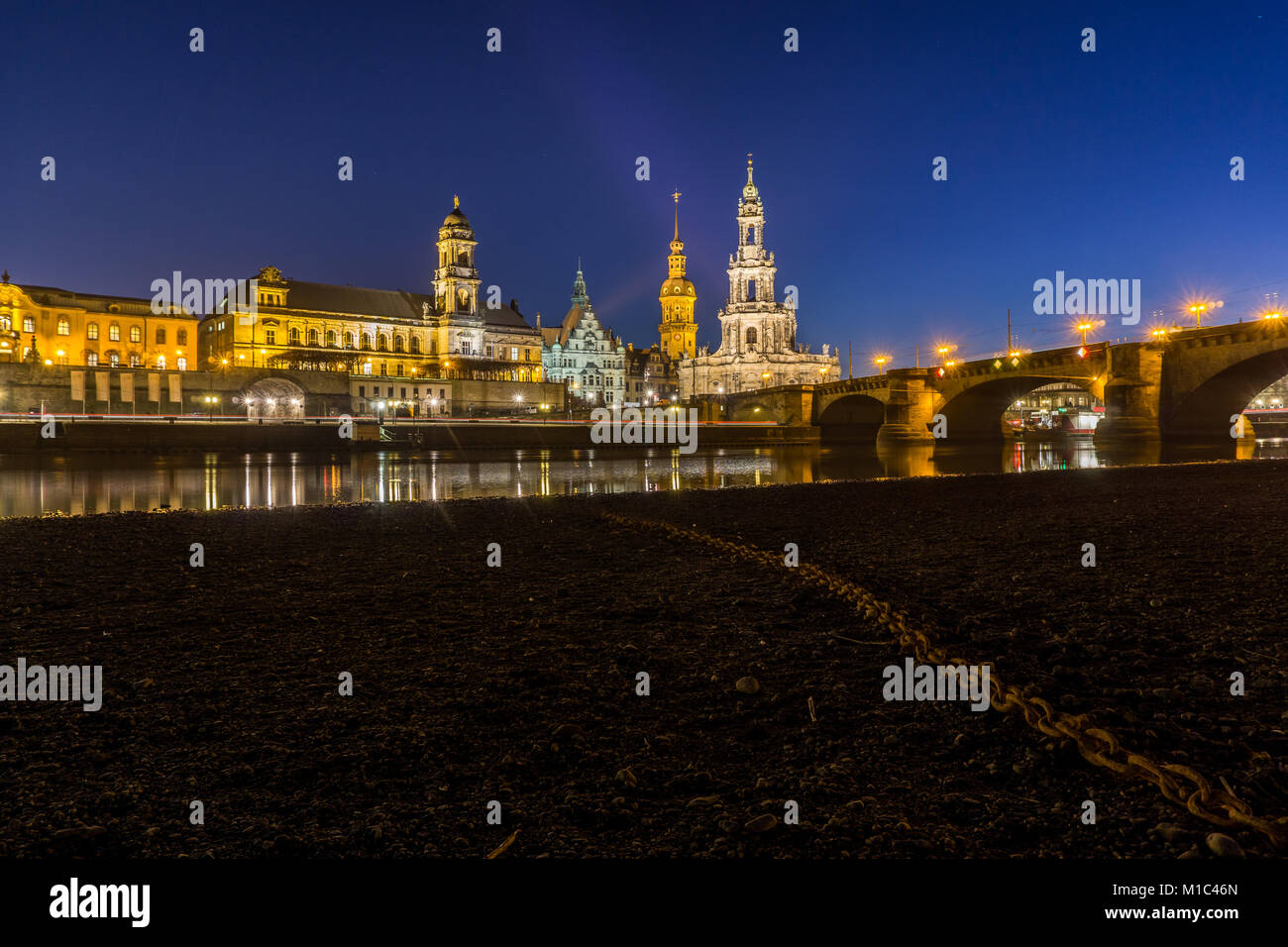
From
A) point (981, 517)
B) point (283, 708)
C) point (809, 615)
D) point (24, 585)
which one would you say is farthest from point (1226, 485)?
A: point (24, 585)

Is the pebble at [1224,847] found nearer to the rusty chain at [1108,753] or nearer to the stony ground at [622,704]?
the stony ground at [622,704]

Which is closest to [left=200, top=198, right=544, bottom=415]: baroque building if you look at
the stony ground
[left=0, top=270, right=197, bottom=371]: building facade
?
[left=0, top=270, right=197, bottom=371]: building facade

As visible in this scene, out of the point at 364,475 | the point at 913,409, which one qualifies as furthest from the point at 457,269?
the point at 364,475

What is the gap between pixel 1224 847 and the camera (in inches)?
96.3

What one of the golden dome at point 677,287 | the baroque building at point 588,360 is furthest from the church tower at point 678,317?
the baroque building at point 588,360

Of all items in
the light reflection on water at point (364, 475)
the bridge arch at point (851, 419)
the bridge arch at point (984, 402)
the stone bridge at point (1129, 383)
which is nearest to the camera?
the light reflection on water at point (364, 475)

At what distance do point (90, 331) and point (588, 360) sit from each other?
71546mm

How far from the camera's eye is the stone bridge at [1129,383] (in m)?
42.0

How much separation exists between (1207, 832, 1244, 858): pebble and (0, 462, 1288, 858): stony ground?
1 centimetres

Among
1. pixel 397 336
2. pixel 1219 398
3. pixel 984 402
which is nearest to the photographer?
pixel 1219 398

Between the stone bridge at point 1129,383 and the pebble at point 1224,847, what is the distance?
47.1m

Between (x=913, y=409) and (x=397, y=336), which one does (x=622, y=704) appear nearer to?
(x=913, y=409)

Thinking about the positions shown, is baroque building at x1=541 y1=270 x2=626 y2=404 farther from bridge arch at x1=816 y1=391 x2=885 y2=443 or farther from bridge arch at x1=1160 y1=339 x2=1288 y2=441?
bridge arch at x1=1160 y1=339 x2=1288 y2=441

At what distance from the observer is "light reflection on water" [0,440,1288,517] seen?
21.5m
